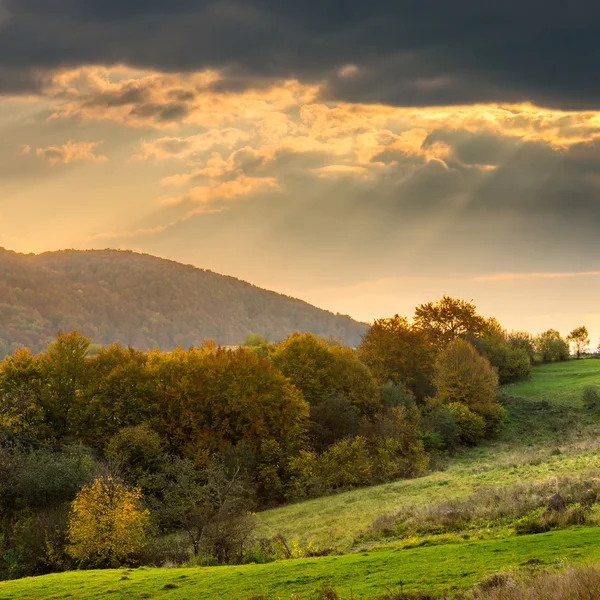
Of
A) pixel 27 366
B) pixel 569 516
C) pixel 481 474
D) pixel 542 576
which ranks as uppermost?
pixel 27 366

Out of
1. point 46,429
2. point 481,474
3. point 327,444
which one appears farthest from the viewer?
point 327,444

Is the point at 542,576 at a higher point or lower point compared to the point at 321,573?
higher

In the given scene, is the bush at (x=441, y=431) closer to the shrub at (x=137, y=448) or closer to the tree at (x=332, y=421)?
the tree at (x=332, y=421)

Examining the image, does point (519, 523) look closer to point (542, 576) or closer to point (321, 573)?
point (321, 573)

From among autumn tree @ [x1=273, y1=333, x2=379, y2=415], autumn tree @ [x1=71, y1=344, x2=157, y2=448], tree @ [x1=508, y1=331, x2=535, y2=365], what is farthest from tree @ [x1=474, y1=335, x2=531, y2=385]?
autumn tree @ [x1=71, y1=344, x2=157, y2=448]

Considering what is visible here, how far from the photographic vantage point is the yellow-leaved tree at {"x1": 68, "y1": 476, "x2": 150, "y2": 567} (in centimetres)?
3197

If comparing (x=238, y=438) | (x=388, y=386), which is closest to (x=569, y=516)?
(x=238, y=438)

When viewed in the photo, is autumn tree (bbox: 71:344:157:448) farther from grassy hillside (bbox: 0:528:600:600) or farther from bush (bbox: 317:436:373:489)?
grassy hillside (bbox: 0:528:600:600)

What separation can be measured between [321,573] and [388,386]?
6153cm

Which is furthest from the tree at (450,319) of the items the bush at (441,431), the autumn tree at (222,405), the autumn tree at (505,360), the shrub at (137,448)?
the shrub at (137,448)

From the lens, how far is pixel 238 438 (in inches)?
2438

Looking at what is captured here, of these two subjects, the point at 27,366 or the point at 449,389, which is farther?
the point at 449,389

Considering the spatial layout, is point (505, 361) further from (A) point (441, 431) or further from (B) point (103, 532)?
(B) point (103, 532)

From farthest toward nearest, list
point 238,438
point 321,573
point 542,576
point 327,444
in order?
point 327,444
point 238,438
point 321,573
point 542,576
